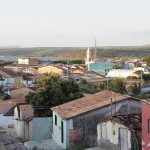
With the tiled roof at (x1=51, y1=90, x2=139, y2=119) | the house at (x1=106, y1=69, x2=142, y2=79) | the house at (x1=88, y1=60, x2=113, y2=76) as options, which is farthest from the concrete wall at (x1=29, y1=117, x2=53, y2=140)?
the house at (x1=88, y1=60, x2=113, y2=76)

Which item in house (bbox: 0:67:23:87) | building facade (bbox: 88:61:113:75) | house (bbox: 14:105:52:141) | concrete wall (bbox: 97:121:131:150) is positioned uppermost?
concrete wall (bbox: 97:121:131:150)

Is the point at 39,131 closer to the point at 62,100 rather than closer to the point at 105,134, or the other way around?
the point at 62,100

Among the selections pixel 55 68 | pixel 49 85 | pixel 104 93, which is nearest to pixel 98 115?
pixel 104 93

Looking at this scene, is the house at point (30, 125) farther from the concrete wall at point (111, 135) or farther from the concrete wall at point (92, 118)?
the concrete wall at point (111, 135)

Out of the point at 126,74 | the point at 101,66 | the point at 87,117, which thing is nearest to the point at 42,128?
the point at 87,117

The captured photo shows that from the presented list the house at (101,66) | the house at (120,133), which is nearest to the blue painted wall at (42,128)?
the house at (120,133)

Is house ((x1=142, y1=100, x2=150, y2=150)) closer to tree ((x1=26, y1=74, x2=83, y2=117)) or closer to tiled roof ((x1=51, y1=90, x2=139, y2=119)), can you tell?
tiled roof ((x1=51, y1=90, x2=139, y2=119))

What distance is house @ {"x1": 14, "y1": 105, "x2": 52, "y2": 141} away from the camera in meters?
31.2

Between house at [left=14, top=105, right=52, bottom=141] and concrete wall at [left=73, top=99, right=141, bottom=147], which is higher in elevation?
concrete wall at [left=73, top=99, right=141, bottom=147]

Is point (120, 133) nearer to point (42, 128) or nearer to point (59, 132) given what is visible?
point (59, 132)

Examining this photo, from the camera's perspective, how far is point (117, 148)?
23.1 m

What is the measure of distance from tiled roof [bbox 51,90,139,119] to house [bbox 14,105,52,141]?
1.65 meters

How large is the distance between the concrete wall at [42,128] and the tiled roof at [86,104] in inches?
57.2

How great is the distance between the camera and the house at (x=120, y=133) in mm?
22047
